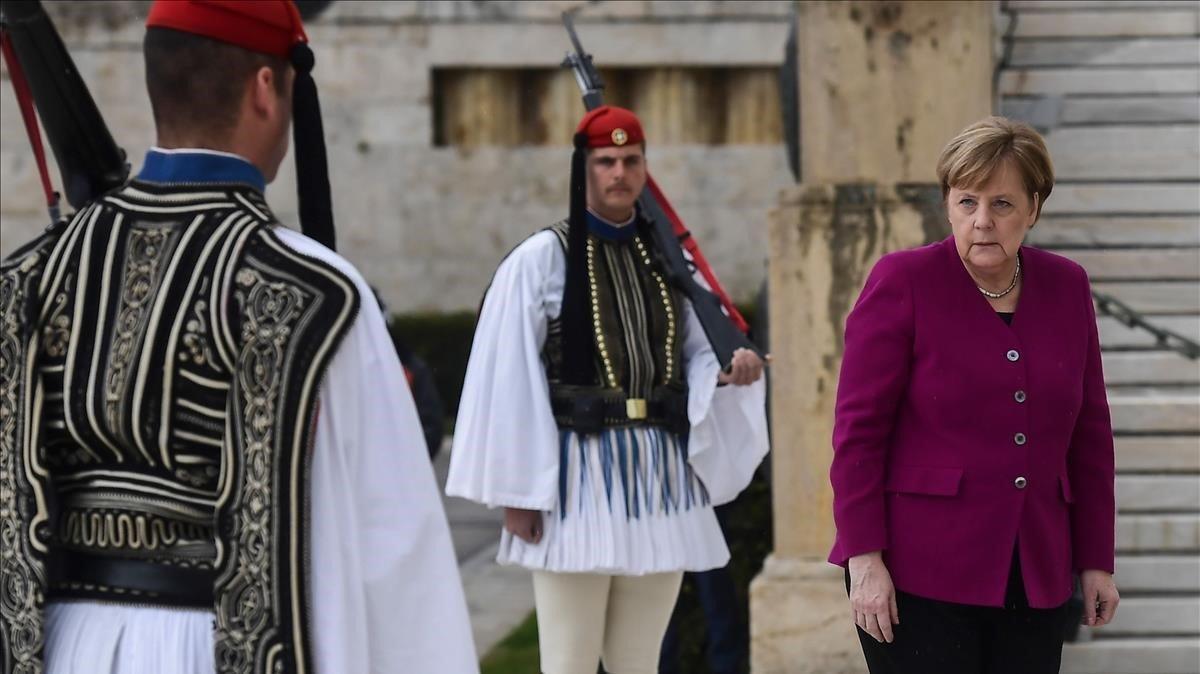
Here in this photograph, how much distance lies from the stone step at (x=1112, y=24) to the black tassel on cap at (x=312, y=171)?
6469 millimetres

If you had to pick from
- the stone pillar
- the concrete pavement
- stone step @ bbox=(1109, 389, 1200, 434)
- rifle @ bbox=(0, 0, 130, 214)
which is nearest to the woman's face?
rifle @ bbox=(0, 0, 130, 214)

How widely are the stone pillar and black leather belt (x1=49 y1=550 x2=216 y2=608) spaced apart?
383cm

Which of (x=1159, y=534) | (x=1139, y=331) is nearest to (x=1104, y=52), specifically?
(x=1139, y=331)

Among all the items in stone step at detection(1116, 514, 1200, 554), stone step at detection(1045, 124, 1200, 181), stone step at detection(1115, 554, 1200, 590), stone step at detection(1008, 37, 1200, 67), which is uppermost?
stone step at detection(1008, 37, 1200, 67)

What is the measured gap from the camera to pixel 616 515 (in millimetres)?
5398

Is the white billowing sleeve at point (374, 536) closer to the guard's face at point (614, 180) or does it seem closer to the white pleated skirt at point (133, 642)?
the white pleated skirt at point (133, 642)

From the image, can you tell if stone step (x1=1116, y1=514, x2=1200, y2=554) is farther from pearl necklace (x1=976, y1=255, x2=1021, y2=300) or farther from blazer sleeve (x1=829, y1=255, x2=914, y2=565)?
blazer sleeve (x1=829, y1=255, x2=914, y2=565)

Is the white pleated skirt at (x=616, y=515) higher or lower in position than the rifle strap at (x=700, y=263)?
lower

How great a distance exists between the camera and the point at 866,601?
12.8ft

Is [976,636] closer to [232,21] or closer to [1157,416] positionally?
[232,21]

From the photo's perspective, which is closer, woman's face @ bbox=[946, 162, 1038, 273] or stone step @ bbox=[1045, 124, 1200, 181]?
woman's face @ bbox=[946, 162, 1038, 273]

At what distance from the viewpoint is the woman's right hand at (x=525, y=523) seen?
5418 millimetres

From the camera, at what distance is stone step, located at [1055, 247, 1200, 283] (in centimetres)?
789

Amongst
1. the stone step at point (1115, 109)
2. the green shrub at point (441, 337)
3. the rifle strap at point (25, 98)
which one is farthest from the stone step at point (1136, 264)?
the green shrub at point (441, 337)
